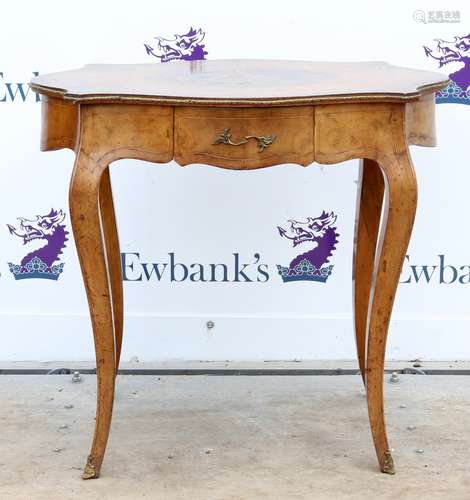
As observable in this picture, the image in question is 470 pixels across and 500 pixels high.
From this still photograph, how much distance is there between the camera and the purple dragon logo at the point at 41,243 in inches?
129

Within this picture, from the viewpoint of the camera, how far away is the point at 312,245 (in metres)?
3.30

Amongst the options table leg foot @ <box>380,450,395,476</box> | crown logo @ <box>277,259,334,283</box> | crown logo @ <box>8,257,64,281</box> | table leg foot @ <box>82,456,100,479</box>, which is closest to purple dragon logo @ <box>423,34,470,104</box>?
crown logo @ <box>277,259,334,283</box>

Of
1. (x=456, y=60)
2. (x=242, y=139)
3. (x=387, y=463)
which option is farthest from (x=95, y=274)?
(x=456, y=60)

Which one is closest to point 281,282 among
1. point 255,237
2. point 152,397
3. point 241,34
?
point 255,237

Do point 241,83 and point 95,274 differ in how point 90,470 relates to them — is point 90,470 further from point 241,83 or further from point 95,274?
point 241,83

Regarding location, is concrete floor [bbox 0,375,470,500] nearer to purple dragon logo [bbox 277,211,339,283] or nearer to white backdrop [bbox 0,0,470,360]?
white backdrop [bbox 0,0,470,360]

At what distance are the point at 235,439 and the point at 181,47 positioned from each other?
126 cm

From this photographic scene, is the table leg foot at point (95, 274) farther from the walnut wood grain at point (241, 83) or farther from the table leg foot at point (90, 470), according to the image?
the walnut wood grain at point (241, 83)

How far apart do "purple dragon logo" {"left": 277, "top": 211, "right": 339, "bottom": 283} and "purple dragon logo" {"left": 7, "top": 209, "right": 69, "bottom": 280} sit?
718 mm

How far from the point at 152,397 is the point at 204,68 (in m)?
0.99

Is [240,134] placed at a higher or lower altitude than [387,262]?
higher

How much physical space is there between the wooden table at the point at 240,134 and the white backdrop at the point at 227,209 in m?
0.74

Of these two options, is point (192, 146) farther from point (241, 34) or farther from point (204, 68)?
point (241, 34)

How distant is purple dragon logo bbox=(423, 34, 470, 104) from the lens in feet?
10.4
